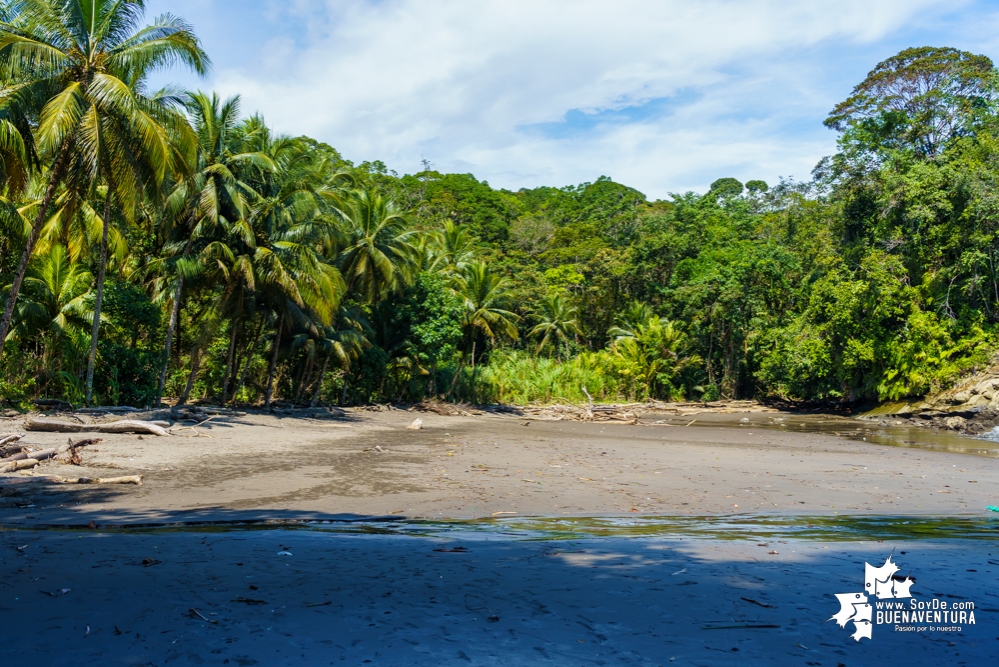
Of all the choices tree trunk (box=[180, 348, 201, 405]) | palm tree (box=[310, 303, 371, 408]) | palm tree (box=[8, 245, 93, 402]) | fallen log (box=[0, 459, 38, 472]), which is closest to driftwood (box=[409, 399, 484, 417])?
palm tree (box=[310, 303, 371, 408])

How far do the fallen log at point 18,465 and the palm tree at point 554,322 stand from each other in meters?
37.5

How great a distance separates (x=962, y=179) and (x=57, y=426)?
32667mm

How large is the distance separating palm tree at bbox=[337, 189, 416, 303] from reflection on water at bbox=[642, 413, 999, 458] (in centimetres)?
1309

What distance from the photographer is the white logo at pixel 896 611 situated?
4219 mm

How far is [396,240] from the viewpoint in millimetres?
29500

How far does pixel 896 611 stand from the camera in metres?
4.52

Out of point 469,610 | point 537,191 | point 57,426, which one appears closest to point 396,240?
point 57,426

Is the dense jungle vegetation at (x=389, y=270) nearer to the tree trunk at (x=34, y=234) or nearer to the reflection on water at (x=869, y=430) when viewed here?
the tree trunk at (x=34, y=234)

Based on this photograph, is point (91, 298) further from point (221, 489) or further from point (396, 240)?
point (221, 489)

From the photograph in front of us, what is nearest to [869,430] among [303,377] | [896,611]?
[303,377]

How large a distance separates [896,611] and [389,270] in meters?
25.5

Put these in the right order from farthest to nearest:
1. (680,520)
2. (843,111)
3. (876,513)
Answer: (843,111) → (876,513) → (680,520)

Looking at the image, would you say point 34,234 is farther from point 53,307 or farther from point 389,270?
point 389,270

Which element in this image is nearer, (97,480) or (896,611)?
(896,611)
